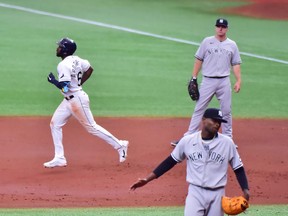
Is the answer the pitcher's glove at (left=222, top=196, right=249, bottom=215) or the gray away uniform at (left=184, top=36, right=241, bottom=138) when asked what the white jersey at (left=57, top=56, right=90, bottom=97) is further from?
the pitcher's glove at (left=222, top=196, right=249, bottom=215)

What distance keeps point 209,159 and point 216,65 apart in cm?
541

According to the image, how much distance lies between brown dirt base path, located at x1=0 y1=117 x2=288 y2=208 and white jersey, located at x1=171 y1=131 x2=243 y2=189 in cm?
313

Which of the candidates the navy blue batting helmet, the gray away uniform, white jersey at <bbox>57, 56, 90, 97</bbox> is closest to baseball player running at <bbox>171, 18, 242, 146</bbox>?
the gray away uniform

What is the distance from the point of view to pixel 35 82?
819 inches

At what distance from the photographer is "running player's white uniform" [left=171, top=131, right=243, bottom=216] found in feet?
29.1

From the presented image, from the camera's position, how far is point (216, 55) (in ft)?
46.3

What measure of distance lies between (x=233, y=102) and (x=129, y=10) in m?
11.5

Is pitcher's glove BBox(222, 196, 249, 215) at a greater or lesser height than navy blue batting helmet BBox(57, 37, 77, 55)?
lesser

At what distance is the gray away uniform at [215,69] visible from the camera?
556 inches

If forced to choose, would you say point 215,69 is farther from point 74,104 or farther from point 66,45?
point 66,45

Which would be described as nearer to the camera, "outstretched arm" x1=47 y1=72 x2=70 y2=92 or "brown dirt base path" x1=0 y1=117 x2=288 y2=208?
"brown dirt base path" x1=0 y1=117 x2=288 y2=208

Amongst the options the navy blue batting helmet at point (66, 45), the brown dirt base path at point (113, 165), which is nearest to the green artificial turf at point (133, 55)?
the brown dirt base path at point (113, 165)

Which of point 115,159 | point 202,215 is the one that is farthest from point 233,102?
point 202,215

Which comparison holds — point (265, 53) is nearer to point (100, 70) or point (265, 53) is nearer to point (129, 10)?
point (100, 70)
